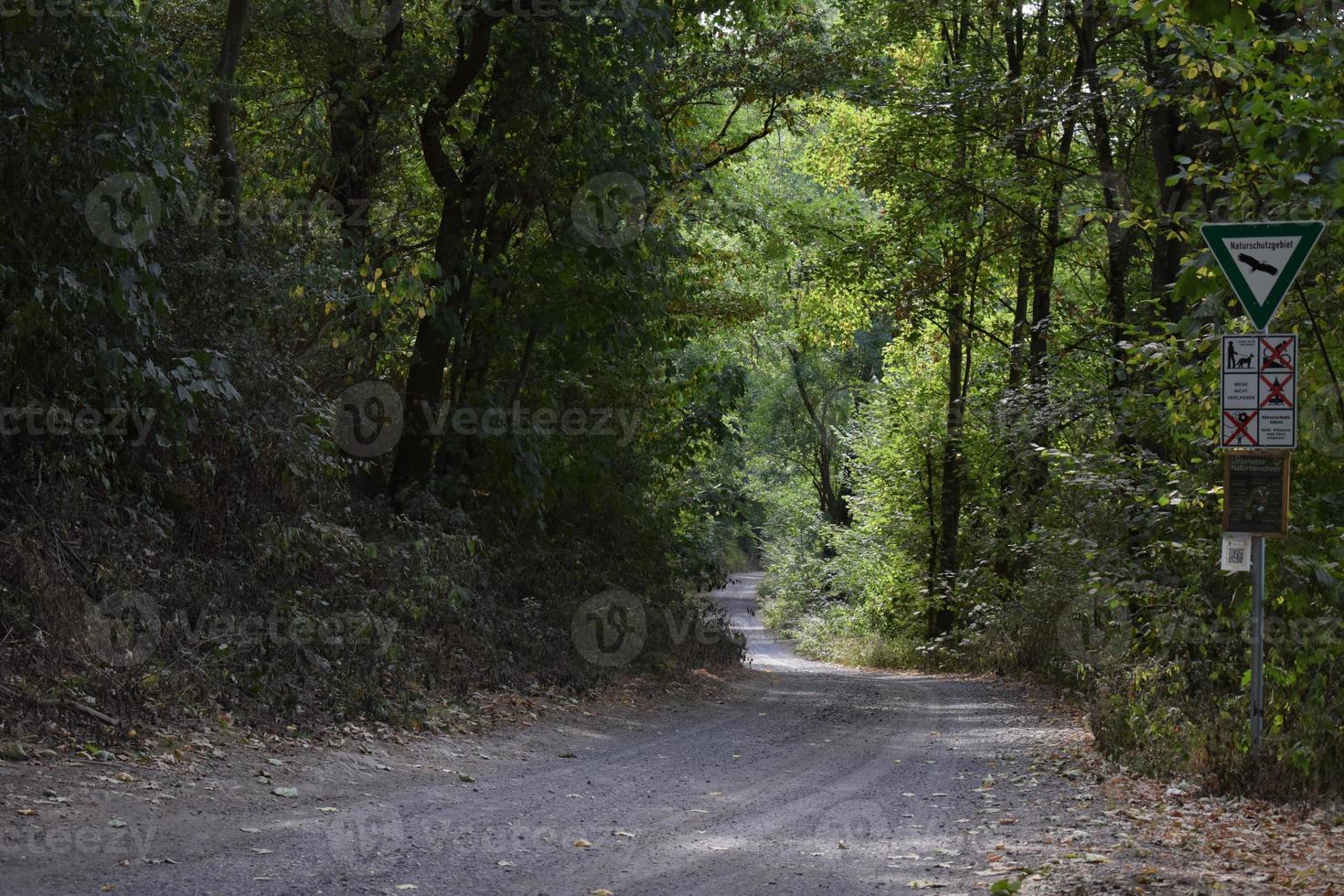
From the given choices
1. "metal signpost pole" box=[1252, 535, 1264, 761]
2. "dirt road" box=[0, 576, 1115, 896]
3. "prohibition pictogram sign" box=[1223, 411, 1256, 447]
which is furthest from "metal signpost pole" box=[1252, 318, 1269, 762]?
"dirt road" box=[0, 576, 1115, 896]

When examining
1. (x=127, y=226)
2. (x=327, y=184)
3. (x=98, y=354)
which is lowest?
(x=98, y=354)

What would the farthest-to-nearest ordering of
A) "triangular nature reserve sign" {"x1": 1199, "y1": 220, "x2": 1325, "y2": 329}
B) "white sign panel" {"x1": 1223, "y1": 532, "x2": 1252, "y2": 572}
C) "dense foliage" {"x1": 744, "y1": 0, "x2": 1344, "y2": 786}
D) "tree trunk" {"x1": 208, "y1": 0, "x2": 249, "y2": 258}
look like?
"tree trunk" {"x1": 208, "y1": 0, "x2": 249, "y2": 258}, "dense foliage" {"x1": 744, "y1": 0, "x2": 1344, "y2": 786}, "white sign panel" {"x1": 1223, "y1": 532, "x2": 1252, "y2": 572}, "triangular nature reserve sign" {"x1": 1199, "y1": 220, "x2": 1325, "y2": 329}

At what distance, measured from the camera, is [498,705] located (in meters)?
12.8

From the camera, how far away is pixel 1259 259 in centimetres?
820

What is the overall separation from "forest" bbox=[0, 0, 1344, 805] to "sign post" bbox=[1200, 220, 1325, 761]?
357 millimetres

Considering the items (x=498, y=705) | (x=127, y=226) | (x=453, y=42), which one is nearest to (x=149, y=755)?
(x=127, y=226)

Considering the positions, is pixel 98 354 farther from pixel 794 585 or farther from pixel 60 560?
pixel 794 585

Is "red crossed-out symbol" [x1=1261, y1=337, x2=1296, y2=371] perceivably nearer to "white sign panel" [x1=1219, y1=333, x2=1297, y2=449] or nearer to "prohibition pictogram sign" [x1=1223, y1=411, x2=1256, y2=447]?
"white sign panel" [x1=1219, y1=333, x2=1297, y2=449]

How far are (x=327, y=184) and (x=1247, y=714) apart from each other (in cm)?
1241

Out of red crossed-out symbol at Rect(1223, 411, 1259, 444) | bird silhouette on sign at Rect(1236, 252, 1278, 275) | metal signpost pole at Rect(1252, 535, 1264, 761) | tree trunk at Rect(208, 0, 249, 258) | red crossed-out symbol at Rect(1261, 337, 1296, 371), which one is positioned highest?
tree trunk at Rect(208, 0, 249, 258)

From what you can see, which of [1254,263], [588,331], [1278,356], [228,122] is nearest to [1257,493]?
[1278,356]

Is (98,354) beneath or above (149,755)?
above

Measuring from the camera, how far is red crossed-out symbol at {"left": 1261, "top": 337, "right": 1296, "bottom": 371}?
8141mm

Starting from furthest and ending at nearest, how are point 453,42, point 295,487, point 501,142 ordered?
point 453,42 < point 501,142 < point 295,487
